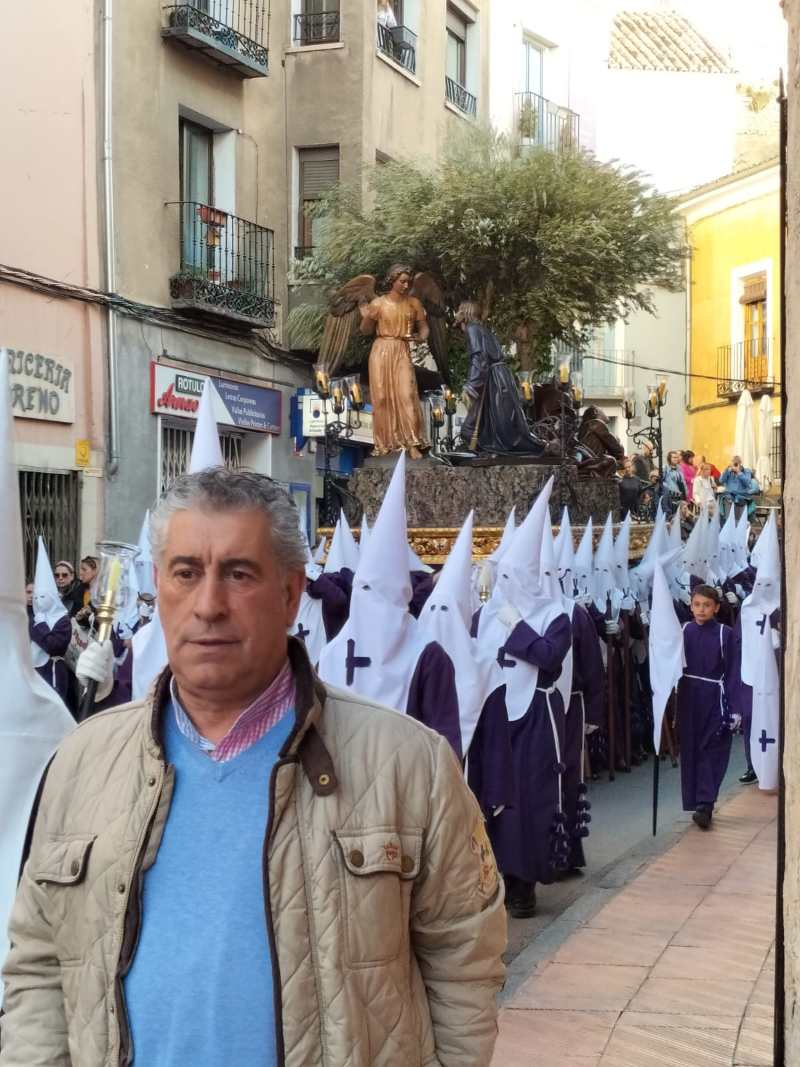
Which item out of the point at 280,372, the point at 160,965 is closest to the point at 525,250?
the point at 280,372

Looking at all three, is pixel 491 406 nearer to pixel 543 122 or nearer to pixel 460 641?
pixel 460 641

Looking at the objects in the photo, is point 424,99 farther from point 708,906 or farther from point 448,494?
point 708,906

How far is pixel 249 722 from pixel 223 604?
0.18m

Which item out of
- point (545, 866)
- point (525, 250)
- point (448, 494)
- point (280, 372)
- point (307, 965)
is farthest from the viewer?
point (525, 250)

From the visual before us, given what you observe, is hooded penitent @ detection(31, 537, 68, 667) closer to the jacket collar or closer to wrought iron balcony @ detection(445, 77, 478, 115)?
the jacket collar

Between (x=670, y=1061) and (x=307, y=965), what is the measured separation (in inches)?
119

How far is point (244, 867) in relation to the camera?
2279mm

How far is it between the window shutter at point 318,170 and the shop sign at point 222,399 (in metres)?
3.87

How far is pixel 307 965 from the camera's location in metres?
2.24

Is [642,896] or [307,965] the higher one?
[307,965]

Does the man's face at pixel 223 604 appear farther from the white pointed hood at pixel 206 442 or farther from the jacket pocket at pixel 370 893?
the white pointed hood at pixel 206 442

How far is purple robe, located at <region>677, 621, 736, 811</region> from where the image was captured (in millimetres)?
9703

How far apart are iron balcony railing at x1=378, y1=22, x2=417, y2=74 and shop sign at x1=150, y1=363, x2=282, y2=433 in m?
6.46

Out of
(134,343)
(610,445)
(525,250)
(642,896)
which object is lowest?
(642,896)
